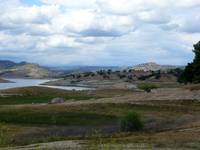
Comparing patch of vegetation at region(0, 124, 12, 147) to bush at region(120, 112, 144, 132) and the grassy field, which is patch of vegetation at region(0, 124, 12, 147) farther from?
bush at region(120, 112, 144, 132)

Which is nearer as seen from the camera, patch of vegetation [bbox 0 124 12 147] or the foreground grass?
patch of vegetation [bbox 0 124 12 147]

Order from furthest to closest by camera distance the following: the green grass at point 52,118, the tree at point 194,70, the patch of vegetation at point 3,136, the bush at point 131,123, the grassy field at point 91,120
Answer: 1. the tree at point 194,70
2. the green grass at point 52,118
3. the bush at point 131,123
4. the grassy field at point 91,120
5. the patch of vegetation at point 3,136

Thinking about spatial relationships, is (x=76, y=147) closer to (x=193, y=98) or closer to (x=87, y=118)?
(x=87, y=118)

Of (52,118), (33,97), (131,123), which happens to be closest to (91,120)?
(52,118)

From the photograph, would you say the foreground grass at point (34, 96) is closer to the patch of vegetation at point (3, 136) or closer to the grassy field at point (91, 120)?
the grassy field at point (91, 120)

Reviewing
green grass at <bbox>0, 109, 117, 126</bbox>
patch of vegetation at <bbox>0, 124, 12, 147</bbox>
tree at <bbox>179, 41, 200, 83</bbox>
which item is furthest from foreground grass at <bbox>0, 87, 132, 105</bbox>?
patch of vegetation at <bbox>0, 124, 12, 147</bbox>

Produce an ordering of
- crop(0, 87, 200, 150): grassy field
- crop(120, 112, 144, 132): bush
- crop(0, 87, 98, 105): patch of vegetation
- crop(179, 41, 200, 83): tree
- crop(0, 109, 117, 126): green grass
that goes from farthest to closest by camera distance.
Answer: crop(179, 41, 200, 83): tree
crop(0, 87, 98, 105): patch of vegetation
crop(0, 109, 117, 126): green grass
crop(120, 112, 144, 132): bush
crop(0, 87, 200, 150): grassy field

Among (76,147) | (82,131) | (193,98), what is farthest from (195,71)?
(76,147)

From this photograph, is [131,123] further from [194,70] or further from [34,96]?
[194,70]

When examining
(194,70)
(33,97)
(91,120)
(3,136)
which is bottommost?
(91,120)

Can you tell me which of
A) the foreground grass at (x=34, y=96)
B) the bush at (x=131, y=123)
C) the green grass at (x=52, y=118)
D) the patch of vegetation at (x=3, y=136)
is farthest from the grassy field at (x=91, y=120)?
the foreground grass at (x=34, y=96)

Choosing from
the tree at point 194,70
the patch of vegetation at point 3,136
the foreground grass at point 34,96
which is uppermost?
the tree at point 194,70

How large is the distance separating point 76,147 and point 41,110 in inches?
1120

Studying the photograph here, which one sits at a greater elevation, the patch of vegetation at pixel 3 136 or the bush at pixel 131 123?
the patch of vegetation at pixel 3 136
